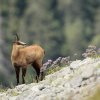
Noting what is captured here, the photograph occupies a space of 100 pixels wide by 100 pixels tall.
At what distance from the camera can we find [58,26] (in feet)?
637

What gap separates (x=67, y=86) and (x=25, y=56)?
5.36m

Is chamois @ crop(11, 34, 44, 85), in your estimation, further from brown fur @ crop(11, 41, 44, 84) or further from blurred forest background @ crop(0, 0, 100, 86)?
blurred forest background @ crop(0, 0, 100, 86)

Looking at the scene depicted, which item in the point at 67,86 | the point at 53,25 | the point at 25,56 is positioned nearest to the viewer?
the point at 67,86

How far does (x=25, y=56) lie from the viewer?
23906 millimetres

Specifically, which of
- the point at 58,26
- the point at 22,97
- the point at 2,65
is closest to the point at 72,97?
the point at 22,97

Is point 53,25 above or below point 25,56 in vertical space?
above

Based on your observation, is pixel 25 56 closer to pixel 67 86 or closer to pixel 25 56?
pixel 25 56

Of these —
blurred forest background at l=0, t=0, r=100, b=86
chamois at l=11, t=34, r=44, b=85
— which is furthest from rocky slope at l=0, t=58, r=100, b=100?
blurred forest background at l=0, t=0, r=100, b=86

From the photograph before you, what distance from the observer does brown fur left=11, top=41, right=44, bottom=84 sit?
23.7 meters

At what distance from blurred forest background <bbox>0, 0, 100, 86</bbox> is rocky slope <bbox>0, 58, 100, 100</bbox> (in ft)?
471

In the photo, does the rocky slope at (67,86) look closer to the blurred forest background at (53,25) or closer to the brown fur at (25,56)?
the brown fur at (25,56)

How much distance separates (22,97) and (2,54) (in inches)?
5648

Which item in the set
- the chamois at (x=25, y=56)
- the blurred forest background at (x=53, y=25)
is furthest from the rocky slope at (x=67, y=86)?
the blurred forest background at (x=53, y=25)

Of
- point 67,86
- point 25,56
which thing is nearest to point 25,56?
point 25,56
